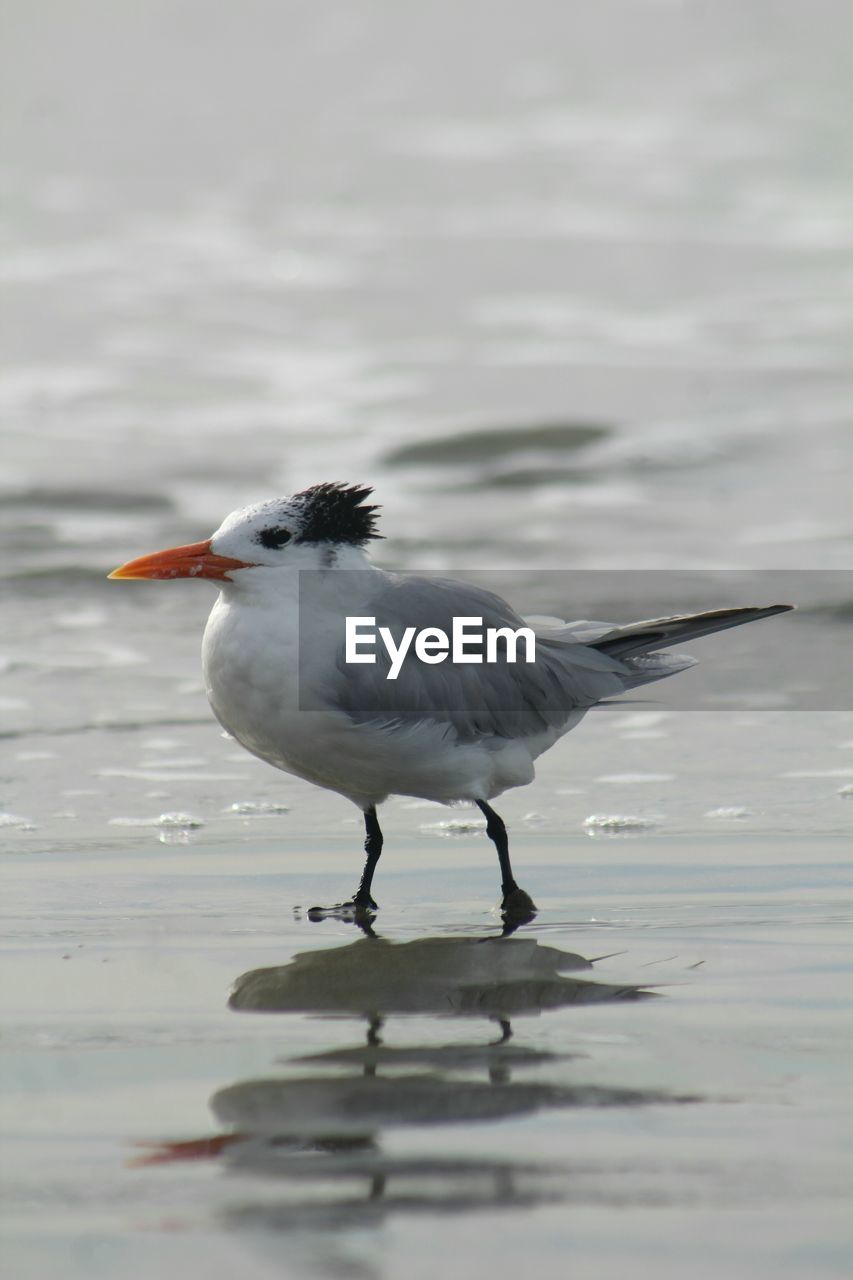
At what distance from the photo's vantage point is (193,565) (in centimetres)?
493

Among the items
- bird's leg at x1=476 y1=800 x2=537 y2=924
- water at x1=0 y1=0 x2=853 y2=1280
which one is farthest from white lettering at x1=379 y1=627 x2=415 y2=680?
water at x1=0 y1=0 x2=853 y2=1280

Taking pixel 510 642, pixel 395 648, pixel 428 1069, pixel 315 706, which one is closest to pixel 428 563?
pixel 510 642

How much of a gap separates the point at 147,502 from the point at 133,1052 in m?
8.00

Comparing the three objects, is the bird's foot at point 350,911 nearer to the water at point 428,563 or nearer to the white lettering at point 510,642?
the water at point 428,563

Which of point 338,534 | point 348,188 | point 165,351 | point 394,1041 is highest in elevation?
point 348,188

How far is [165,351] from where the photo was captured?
14.7 metres

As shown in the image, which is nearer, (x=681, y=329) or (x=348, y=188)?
(x=681, y=329)

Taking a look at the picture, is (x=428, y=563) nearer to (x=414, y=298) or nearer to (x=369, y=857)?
(x=369, y=857)

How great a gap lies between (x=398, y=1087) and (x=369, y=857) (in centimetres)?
167

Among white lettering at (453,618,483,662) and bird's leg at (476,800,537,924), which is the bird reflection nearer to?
bird's leg at (476,800,537,924)

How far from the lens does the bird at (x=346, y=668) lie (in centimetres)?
480

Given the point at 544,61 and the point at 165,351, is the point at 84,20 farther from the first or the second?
the point at 165,351

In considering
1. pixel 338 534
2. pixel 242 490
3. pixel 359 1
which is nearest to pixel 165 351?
pixel 242 490

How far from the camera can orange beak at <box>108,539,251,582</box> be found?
4926 millimetres
